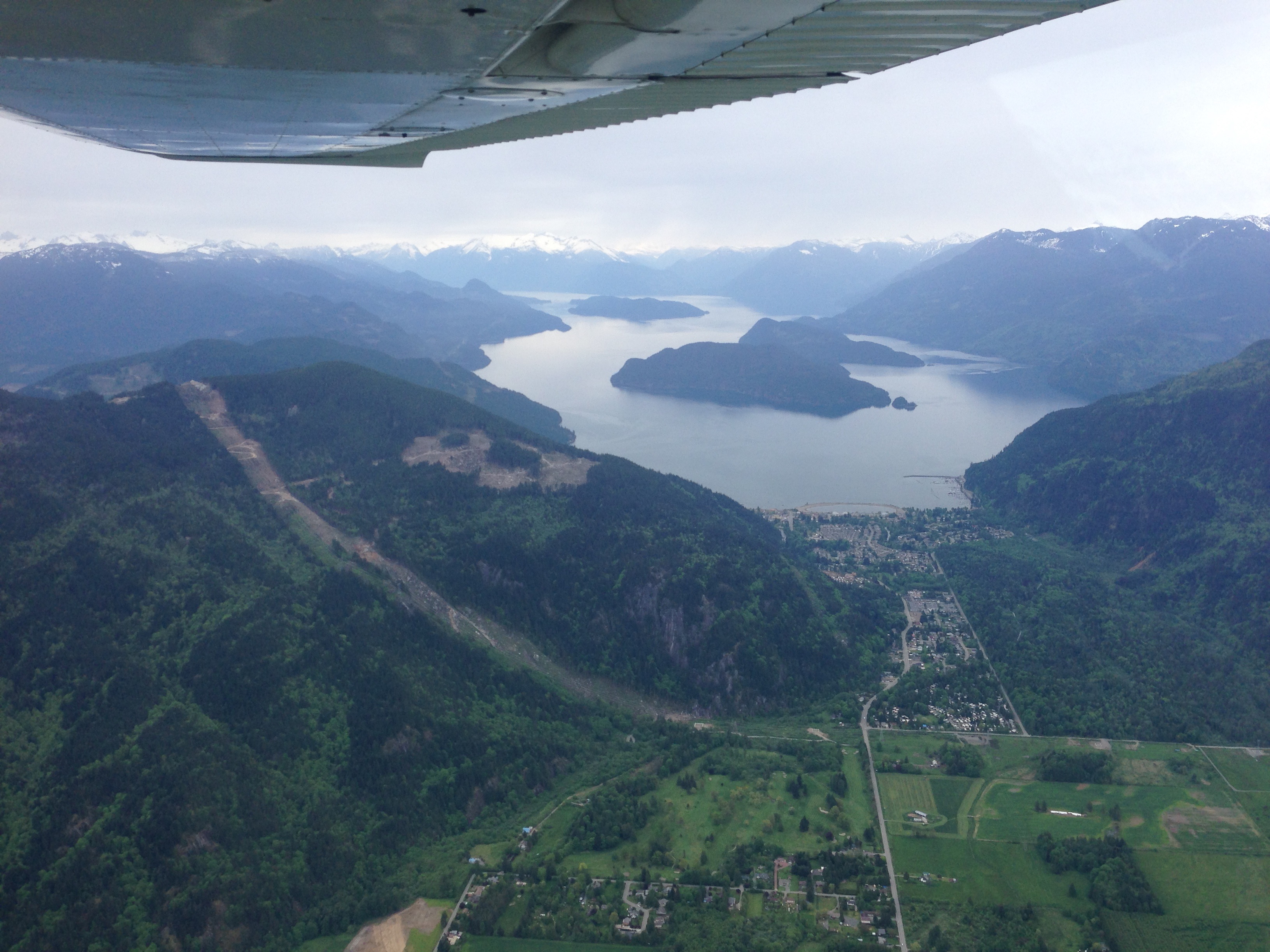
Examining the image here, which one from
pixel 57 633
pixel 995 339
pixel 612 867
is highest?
pixel 57 633

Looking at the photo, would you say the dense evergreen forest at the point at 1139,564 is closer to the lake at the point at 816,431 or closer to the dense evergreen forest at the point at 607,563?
the dense evergreen forest at the point at 607,563

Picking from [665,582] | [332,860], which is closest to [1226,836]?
[665,582]

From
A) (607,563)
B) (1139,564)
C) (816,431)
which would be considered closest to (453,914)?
(607,563)

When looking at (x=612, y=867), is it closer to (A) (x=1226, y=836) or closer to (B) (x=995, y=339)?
(A) (x=1226, y=836)

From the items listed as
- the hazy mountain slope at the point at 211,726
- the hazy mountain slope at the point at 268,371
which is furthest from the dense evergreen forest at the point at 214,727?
the hazy mountain slope at the point at 268,371

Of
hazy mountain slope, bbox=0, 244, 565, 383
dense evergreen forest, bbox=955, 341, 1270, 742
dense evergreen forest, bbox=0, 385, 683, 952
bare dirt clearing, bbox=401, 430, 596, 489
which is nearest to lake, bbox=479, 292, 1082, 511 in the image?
dense evergreen forest, bbox=955, 341, 1270, 742

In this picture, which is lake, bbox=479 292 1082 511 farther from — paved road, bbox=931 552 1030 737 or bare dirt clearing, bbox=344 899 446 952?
bare dirt clearing, bbox=344 899 446 952

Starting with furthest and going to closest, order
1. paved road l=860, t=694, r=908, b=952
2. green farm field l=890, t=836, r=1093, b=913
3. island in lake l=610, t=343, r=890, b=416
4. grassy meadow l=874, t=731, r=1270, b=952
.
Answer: island in lake l=610, t=343, r=890, b=416
green farm field l=890, t=836, r=1093, b=913
grassy meadow l=874, t=731, r=1270, b=952
paved road l=860, t=694, r=908, b=952
